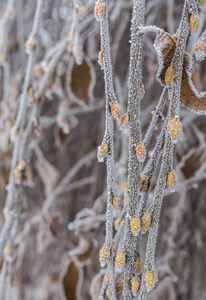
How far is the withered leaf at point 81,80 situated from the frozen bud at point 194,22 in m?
0.44

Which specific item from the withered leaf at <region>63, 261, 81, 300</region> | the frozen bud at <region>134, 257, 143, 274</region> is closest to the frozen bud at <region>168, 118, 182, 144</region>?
the frozen bud at <region>134, 257, 143, 274</region>

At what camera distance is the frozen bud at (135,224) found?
52cm

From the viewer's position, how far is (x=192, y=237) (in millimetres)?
1297

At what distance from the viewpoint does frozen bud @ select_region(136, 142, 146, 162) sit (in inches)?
20.0

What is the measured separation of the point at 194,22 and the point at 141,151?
0.59 ft

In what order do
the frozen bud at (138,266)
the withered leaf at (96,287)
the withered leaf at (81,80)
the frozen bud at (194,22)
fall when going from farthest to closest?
the withered leaf at (81,80), the withered leaf at (96,287), the frozen bud at (138,266), the frozen bud at (194,22)

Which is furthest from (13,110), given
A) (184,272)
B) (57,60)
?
(184,272)

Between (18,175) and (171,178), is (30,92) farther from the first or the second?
(171,178)

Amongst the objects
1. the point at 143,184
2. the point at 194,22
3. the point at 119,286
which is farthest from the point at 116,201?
the point at 194,22

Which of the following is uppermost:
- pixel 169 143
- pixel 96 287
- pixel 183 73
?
pixel 183 73

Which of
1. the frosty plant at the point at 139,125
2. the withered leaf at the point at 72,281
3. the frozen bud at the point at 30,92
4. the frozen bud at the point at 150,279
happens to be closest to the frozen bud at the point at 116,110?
the frosty plant at the point at 139,125

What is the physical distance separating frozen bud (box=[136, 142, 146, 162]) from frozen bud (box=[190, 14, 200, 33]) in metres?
0.16

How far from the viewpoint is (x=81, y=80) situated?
916mm

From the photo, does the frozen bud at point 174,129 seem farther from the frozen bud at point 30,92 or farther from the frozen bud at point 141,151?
the frozen bud at point 30,92
